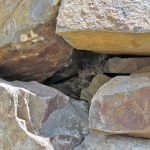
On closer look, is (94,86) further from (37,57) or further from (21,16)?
(21,16)

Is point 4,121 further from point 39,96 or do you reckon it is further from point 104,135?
point 104,135

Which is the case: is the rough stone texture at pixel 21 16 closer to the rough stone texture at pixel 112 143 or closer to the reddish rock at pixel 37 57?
the reddish rock at pixel 37 57

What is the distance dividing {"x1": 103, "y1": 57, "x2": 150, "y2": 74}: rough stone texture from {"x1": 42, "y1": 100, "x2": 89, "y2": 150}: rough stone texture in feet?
1.13

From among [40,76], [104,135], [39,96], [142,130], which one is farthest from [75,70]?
[142,130]

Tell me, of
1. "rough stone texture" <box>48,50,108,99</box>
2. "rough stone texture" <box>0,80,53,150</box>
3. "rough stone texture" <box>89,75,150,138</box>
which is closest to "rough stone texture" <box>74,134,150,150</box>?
"rough stone texture" <box>89,75,150,138</box>

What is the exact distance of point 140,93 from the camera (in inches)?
70.9

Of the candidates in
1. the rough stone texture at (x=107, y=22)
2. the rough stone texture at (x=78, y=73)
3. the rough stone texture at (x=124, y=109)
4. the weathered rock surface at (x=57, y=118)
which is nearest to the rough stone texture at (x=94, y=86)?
the rough stone texture at (x=78, y=73)

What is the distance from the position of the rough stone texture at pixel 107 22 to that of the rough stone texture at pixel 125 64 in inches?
9.6

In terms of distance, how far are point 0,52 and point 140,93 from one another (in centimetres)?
91

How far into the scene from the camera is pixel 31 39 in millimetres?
1980

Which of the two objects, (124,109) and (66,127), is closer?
(124,109)

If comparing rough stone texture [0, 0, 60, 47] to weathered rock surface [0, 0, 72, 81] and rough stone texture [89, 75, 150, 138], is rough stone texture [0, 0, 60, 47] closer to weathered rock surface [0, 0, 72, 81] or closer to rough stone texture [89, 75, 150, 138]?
weathered rock surface [0, 0, 72, 81]

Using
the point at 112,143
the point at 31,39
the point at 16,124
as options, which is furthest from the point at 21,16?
the point at 112,143

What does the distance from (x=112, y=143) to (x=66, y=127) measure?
289 millimetres
